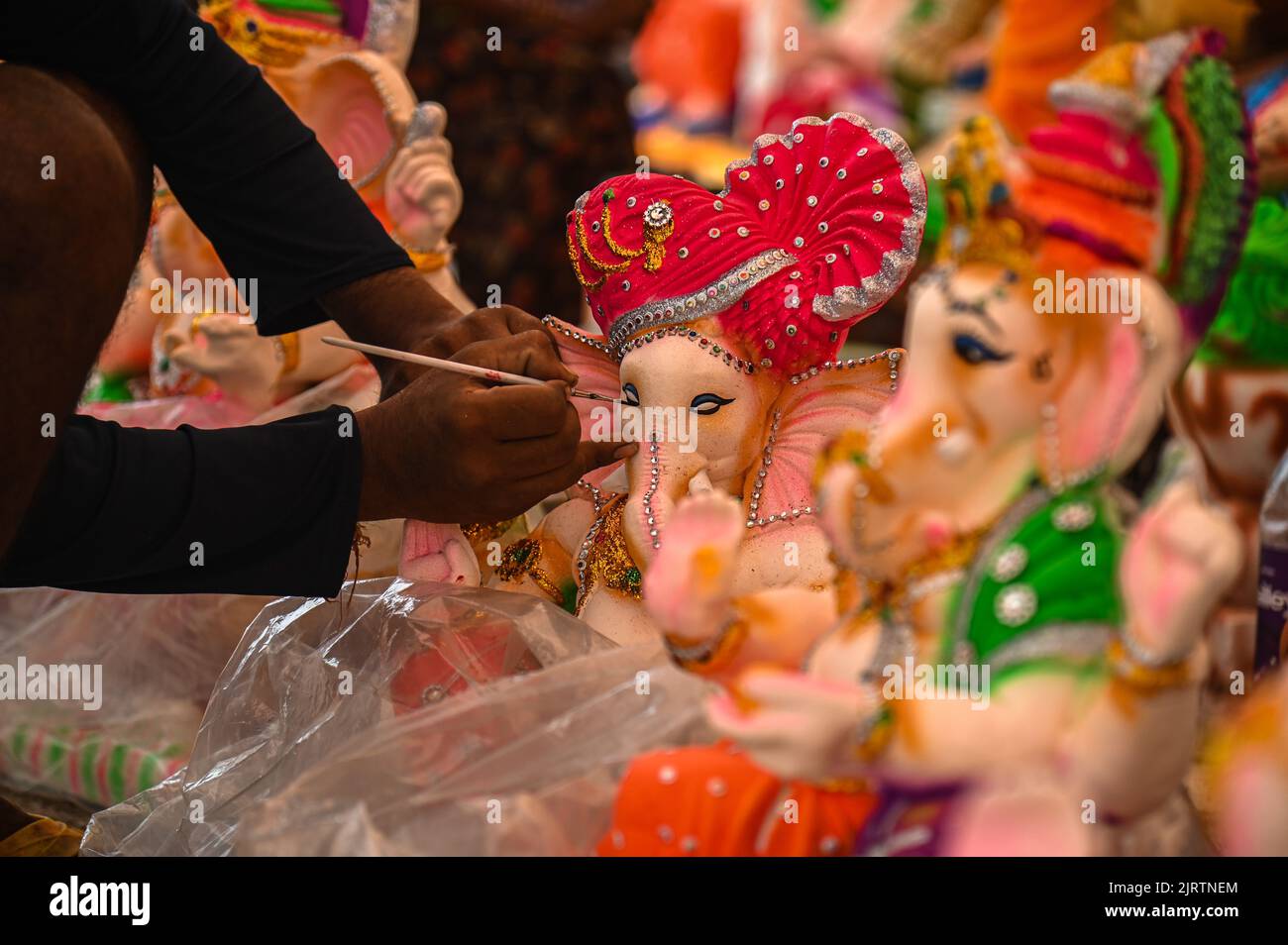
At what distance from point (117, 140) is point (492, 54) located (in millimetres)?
1996

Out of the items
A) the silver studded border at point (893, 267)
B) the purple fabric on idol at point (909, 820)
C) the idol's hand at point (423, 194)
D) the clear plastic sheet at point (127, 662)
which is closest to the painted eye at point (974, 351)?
the purple fabric on idol at point (909, 820)

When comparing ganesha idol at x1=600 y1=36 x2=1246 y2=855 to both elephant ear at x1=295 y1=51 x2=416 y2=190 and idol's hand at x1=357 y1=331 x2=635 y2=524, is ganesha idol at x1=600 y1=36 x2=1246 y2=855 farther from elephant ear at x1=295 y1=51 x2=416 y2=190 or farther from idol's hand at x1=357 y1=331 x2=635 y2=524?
elephant ear at x1=295 y1=51 x2=416 y2=190

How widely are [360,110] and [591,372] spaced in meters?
0.64

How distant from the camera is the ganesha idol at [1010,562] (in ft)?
2.79

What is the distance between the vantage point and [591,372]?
4.95 ft

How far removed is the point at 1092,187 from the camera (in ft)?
2.96

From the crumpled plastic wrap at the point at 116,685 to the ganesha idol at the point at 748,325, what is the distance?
1.84 ft

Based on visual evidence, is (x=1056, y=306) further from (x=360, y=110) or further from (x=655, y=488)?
(x=360, y=110)

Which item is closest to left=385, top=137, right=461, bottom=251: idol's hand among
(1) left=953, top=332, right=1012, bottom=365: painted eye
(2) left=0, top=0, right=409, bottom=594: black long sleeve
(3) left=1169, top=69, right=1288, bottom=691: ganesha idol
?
(2) left=0, top=0, right=409, bottom=594: black long sleeve

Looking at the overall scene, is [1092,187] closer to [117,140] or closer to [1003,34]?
[117,140]

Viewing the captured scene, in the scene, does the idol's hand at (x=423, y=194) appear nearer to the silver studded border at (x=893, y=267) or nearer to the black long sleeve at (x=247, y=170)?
the black long sleeve at (x=247, y=170)

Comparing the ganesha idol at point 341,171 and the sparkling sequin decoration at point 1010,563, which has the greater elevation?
the ganesha idol at point 341,171
